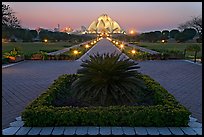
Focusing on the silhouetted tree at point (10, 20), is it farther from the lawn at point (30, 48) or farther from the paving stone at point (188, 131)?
the paving stone at point (188, 131)

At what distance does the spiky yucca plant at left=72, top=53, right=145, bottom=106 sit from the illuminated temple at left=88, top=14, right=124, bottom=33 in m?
129

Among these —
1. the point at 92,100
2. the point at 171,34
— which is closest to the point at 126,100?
the point at 92,100

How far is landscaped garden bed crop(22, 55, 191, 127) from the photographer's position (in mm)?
4469

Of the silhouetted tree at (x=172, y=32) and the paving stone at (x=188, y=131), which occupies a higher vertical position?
the paving stone at (x=188, y=131)

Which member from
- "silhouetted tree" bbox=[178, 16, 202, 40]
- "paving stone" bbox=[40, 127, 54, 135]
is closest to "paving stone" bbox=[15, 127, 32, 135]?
"paving stone" bbox=[40, 127, 54, 135]

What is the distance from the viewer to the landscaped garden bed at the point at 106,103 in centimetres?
447

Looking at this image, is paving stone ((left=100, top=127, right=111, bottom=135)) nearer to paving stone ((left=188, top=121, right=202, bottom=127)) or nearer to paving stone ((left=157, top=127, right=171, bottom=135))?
paving stone ((left=157, top=127, right=171, bottom=135))

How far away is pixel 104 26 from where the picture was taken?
13600 cm

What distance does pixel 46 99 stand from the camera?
5500 mm

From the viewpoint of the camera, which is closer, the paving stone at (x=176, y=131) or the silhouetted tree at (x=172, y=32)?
the paving stone at (x=176, y=131)

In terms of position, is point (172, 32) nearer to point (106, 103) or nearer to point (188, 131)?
point (106, 103)

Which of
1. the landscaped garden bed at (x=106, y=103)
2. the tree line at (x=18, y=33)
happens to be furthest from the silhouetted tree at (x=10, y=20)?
the landscaped garden bed at (x=106, y=103)

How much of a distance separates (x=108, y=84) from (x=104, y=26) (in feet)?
433

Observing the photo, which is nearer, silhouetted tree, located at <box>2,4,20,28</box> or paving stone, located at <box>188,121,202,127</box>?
paving stone, located at <box>188,121,202,127</box>
